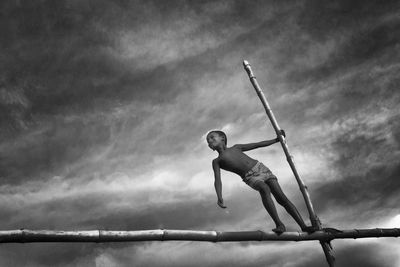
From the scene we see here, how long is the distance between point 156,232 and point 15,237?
7.15 feet

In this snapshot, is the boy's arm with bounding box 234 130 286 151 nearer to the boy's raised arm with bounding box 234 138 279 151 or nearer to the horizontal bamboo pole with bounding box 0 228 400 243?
the boy's raised arm with bounding box 234 138 279 151

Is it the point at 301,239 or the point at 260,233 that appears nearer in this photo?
the point at 260,233

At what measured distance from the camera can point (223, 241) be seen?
22.7 ft

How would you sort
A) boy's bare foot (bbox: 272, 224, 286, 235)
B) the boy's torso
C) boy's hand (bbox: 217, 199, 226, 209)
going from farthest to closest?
1. the boy's torso
2. boy's hand (bbox: 217, 199, 226, 209)
3. boy's bare foot (bbox: 272, 224, 286, 235)

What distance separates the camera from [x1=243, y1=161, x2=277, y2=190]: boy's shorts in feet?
26.4

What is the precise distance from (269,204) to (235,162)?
3.93 ft

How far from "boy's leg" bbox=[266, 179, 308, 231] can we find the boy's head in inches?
56.9

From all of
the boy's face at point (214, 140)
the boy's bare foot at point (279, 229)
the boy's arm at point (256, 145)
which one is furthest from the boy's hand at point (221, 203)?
the boy's arm at point (256, 145)

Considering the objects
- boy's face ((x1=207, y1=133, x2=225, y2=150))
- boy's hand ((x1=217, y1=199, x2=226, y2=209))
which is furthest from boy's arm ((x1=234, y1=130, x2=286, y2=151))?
boy's hand ((x1=217, y1=199, x2=226, y2=209))

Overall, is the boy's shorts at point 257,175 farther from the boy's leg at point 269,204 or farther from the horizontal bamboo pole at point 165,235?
the horizontal bamboo pole at point 165,235

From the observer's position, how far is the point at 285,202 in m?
7.94

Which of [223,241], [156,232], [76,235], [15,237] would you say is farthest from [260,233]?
[15,237]

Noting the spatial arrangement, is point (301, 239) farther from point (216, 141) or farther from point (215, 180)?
point (216, 141)

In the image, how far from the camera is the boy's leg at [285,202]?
789cm
